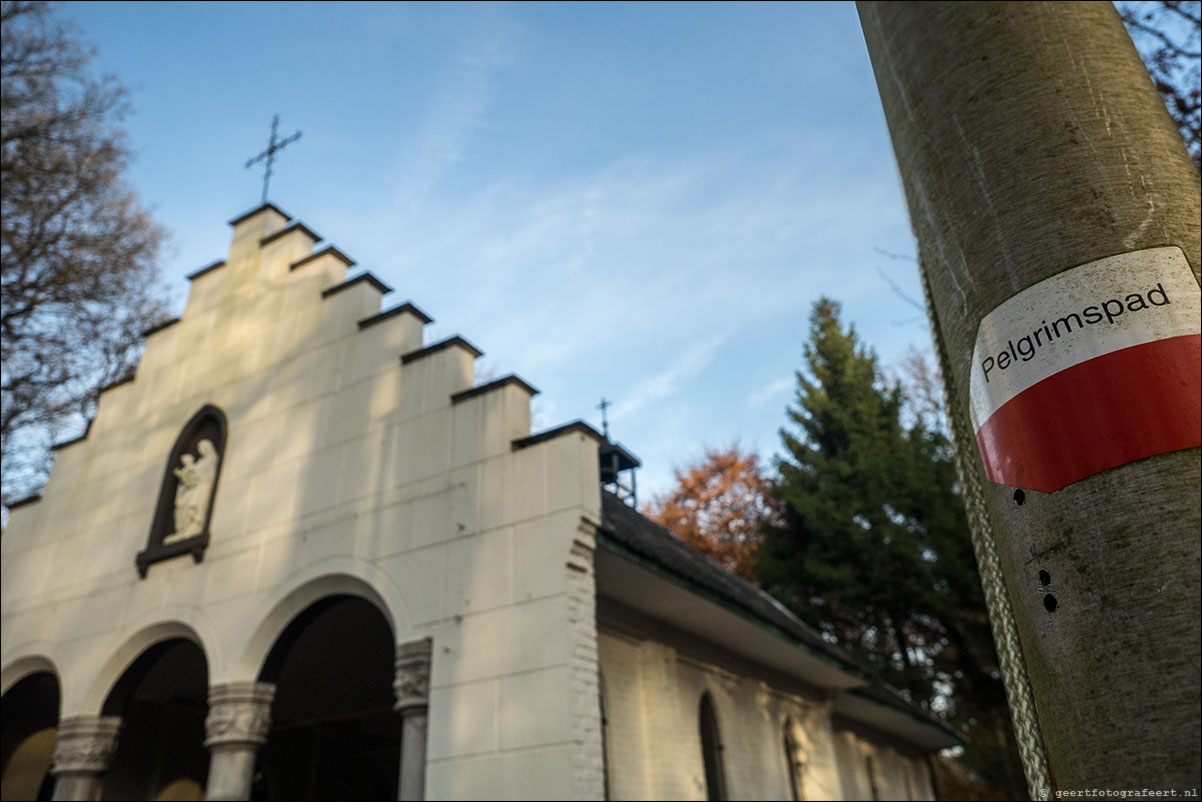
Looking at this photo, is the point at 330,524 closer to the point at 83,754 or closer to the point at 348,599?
the point at 348,599

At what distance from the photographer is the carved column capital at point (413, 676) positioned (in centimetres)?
797

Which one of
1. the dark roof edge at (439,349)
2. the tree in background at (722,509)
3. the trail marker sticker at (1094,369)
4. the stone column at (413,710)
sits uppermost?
the tree in background at (722,509)

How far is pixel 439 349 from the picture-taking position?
948cm

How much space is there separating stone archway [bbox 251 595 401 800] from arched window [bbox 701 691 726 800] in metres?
4.40

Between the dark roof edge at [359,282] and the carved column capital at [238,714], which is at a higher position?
the dark roof edge at [359,282]

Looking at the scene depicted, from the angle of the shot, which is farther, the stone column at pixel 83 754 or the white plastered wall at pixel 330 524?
the stone column at pixel 83 754

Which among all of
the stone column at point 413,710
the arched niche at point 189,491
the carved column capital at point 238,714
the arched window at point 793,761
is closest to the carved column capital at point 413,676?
the stone column at point 413,710

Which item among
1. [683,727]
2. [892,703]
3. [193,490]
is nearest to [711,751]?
[683,727]

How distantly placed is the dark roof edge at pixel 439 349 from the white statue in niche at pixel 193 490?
331 centimetres

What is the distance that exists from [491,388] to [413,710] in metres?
3.21

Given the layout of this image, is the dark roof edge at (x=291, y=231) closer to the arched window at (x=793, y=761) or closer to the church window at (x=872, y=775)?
the arched window at (x=793, y=761)

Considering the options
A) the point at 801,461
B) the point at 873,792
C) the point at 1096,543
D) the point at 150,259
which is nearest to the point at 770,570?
the point at 801,461

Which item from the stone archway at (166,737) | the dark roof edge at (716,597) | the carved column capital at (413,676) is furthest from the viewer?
the stone archway at (166,737)

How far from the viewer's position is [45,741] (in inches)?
477
